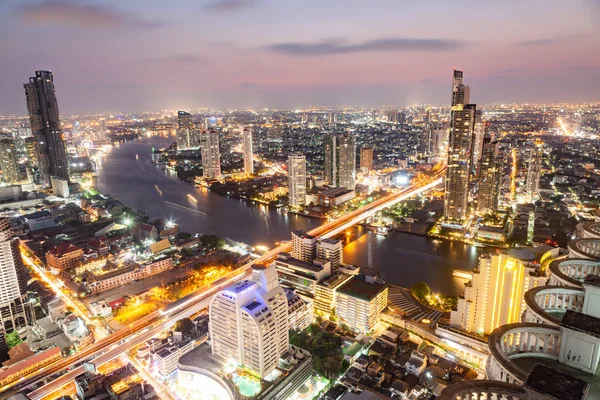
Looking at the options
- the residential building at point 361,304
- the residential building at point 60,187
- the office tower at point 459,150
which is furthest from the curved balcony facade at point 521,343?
the residential building at point 60,187

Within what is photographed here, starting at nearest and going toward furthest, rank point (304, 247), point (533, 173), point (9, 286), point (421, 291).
Answer: point (9, 286) < point (421, 291) < point (304, 247) < point (533, 173)

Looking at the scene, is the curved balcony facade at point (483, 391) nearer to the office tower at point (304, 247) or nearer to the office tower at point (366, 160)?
the office tower at point (304, 247)

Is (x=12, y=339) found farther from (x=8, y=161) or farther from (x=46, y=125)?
(x=8, y=161)

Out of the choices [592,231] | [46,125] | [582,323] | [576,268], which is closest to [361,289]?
[592,231]

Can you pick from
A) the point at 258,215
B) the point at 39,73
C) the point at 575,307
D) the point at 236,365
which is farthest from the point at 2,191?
the point at 575,307

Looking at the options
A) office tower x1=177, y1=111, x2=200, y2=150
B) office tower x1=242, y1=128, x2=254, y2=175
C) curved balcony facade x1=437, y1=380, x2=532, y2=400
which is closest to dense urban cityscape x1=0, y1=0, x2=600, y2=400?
curved balcony facade x1=437, y1=380, x2=532, y2=400

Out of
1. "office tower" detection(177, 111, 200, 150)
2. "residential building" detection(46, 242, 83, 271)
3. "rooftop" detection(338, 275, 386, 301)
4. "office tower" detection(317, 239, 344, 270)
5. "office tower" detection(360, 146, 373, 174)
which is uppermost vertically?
"office tower" detection(177, 111, 200, 150)

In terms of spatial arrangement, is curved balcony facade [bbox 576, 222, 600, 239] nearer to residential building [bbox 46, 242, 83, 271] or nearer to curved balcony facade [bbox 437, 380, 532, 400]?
curved balcony facade [bbox 437, 380, 532, 400]
